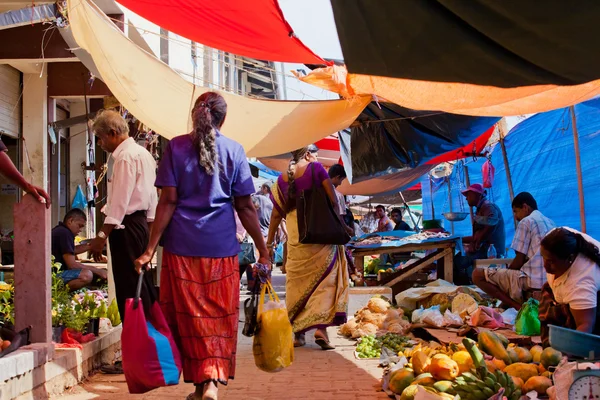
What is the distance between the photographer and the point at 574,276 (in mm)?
4703

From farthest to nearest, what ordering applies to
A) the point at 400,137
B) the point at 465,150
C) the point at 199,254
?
1. the point at 465,150
2. the point at 400,137
3. the point at 199,254

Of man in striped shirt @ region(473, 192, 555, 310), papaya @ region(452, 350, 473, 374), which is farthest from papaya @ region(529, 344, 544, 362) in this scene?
man in striped shirt @ region(473, 192, 555, 310)

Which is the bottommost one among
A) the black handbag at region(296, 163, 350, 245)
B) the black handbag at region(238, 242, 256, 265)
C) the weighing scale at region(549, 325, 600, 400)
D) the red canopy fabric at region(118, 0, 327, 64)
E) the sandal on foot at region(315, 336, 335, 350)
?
the sandal on foot at region(315, 336, 335, 350)

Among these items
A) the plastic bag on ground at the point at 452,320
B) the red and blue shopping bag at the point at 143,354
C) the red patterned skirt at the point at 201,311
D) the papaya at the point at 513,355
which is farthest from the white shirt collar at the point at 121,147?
the plastic bag on ground at the point at 452,320

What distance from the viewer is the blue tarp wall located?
351 inches

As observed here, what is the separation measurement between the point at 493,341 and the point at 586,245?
0.95 meters

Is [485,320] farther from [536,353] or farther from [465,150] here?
[465,150]

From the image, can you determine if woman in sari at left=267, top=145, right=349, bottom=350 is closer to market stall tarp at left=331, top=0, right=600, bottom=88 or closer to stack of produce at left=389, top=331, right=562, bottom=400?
stack of produce at left=389, top=331, right=562, bottom=400

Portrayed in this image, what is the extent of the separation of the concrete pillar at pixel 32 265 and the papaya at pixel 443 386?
2666mm

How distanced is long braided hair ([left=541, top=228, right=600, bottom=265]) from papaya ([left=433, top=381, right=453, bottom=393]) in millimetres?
1256

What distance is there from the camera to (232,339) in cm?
428

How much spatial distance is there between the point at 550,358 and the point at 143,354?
2.64m

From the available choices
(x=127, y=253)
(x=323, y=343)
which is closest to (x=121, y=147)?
(x=127, y=253)

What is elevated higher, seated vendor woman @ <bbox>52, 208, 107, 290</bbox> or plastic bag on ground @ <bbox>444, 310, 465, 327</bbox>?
seated vendor woman @ <bbox>52, 208, 107, 290</bbox>
